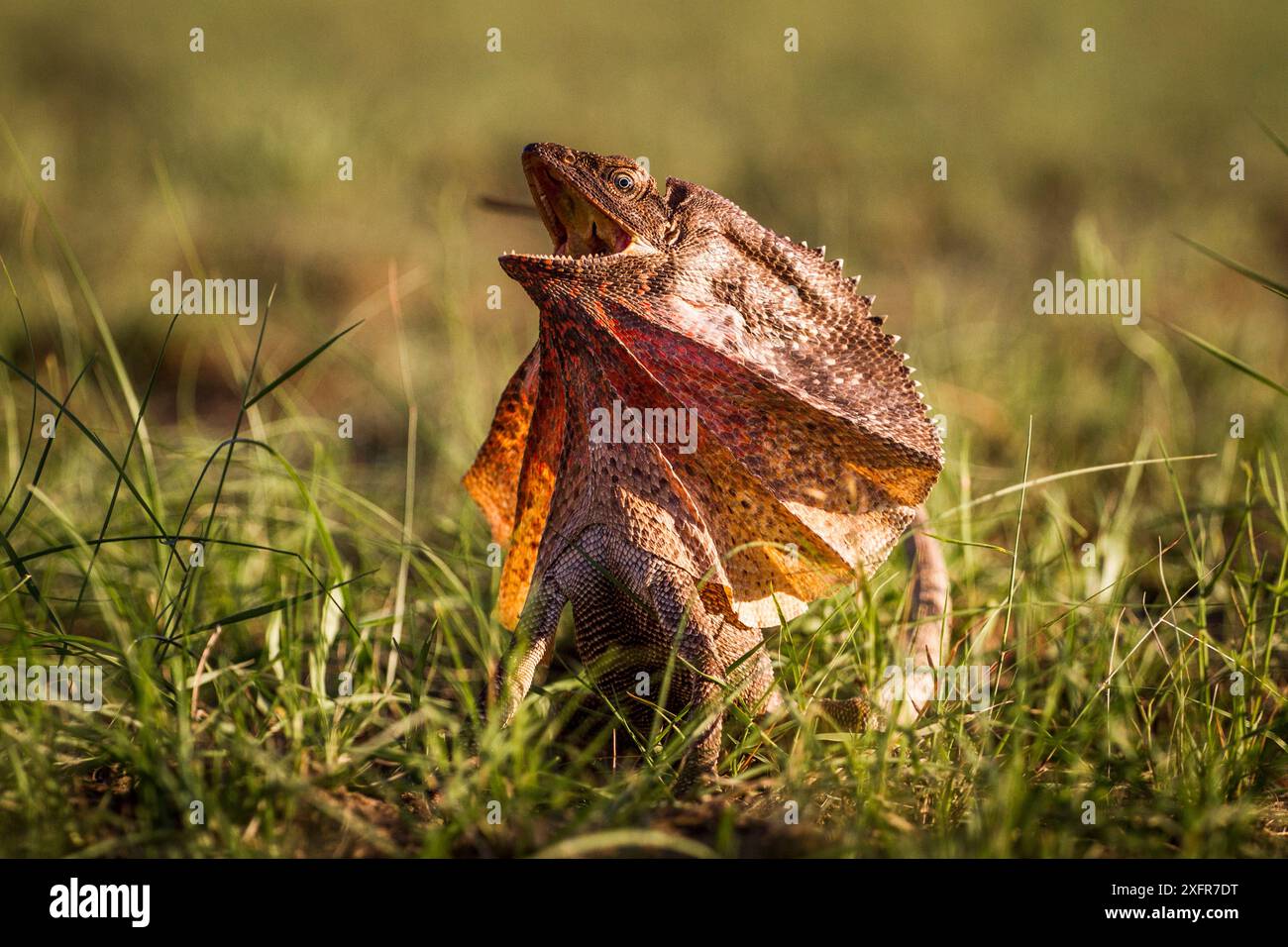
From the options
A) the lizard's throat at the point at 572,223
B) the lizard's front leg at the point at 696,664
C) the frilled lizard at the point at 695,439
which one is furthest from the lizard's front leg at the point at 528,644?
the lizard's throat at the point at 572,223

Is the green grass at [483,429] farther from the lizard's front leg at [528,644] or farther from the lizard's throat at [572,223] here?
the lizard's throat at [572,223]

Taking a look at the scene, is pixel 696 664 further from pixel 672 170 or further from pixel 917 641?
pixel 672 170

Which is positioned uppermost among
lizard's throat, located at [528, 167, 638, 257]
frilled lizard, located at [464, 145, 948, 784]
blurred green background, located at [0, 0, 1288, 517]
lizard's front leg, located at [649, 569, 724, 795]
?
blurred green background, located at [0, 0, 1288, 517]

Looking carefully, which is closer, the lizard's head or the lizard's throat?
the lizard's head

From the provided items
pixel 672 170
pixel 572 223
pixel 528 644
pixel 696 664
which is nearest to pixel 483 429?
pixel 572 223

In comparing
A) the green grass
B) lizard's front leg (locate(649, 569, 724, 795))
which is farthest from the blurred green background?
lizard's front leg (locate(649, 569, 724, 795))

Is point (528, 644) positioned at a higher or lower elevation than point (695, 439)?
lower

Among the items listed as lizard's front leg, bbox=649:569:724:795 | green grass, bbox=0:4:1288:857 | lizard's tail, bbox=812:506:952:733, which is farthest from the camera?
lizard's tail, bbox=812:506:952:733

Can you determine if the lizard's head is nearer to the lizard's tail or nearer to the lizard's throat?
the lizard's throat
